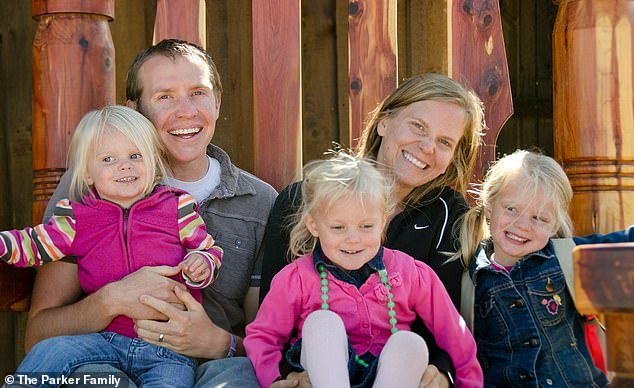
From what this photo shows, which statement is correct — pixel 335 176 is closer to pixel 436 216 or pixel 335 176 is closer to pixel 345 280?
pixel 345 280

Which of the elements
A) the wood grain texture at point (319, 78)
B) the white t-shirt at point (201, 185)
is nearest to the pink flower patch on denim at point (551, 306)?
the white t-shirt at point (201, 185)

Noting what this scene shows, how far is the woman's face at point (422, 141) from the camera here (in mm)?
3113

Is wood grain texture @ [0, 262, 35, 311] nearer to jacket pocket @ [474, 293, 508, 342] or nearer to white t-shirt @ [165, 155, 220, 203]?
white t-shirt @ [165, 155, 220, 203]

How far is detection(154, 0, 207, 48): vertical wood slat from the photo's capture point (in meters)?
3.30

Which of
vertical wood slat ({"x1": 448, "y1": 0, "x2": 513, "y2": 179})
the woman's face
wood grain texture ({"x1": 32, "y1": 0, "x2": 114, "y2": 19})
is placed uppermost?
wood grain texture ({"x1": 32, "y1": 0, "x2": 114, "y2": 19})

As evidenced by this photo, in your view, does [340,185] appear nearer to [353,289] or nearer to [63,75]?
[353,289]

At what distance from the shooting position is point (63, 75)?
3168 millimetres

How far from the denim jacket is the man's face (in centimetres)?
94

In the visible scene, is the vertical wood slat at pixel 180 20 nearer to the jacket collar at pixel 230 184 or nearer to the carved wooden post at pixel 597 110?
the jacket collar at pixel 230 184

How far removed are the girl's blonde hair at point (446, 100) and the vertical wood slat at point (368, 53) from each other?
0.07 meters

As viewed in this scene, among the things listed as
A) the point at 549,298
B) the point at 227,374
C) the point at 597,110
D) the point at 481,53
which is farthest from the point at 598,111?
the point at 227,374

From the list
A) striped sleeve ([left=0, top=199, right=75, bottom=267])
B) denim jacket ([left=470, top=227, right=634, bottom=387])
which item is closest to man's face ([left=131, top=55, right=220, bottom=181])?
striped sleeve ([left=0, top=199, right=75, bottom=267])

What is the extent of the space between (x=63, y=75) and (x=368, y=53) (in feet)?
3.22

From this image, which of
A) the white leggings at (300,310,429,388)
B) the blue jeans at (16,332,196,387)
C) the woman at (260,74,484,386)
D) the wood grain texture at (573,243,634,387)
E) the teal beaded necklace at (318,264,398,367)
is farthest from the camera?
the woman at (260,74,484,386)
